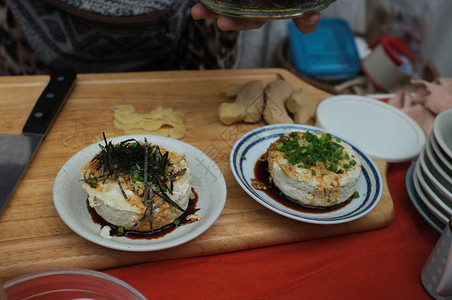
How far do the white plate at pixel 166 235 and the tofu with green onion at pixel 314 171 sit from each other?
0.91 ft

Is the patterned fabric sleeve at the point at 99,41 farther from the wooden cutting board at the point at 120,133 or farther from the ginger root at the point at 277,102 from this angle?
Result: the ginger root at the point at 277,102

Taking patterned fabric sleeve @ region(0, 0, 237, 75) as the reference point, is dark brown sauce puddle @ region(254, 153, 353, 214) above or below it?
below

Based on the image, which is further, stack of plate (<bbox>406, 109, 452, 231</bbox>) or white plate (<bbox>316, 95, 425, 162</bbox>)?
white plate (<bbox>316, 95, 425, 162</bbox>)

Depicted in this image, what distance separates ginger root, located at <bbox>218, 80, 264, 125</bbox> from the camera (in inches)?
79.4

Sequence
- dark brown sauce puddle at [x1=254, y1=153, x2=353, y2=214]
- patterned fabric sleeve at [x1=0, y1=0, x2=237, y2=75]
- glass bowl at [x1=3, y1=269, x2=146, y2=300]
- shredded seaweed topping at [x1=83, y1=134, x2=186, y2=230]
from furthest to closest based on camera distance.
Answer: patterned fabric sleeve at [x1=0, y1=0, x2=237, y2=75] < dark brown sauce puddle at [x1=254, y1=153, x2=353, y2=214] < shredded seaweed topping at [x1=83, y1=134, x2=186, y2=230] < glass bowl at [x1=3, y1=269, x2=146, y2=300]

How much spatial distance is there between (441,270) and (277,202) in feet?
2.09

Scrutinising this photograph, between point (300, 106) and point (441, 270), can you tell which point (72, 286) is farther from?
point (300, 106)

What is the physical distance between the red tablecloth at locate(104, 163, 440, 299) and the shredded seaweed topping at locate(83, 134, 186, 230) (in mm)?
234

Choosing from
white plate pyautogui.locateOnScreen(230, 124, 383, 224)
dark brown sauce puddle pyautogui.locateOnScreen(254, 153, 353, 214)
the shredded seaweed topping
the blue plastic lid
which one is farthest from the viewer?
the blue plastic lid

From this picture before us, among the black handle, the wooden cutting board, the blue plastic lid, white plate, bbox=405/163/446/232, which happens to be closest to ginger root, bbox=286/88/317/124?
the wooden cutting board

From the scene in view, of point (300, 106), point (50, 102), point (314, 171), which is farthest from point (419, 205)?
point (50, 102)

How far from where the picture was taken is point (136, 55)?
8.20ft

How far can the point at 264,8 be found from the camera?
53.5 inches

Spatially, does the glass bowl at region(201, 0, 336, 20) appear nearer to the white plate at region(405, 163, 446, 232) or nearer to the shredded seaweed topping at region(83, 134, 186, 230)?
the shredded seaweed topping at region(83, 134, 186, 230)
